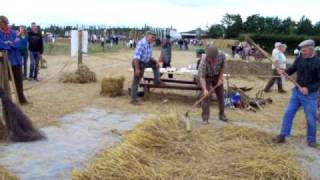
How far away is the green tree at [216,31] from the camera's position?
71.6 m

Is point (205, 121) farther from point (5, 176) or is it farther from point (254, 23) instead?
point (254, 23)

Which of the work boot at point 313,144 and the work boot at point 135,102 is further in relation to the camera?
the work boot at point 135,102

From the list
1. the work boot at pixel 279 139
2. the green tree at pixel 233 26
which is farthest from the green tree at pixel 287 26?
the work boot at pixel 279 139

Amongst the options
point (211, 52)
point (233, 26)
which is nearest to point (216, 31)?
point (233, 26)

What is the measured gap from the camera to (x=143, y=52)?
12.6 m

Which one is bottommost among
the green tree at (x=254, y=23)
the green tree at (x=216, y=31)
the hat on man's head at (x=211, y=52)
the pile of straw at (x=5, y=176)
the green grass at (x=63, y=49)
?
the pile of straw at (x=5, y=176)

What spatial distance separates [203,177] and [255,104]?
708cm

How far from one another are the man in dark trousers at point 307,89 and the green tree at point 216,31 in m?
62.6

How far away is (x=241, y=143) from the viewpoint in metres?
7.87

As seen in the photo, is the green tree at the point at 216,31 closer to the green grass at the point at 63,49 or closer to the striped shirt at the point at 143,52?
the green grass at the point at 63,49

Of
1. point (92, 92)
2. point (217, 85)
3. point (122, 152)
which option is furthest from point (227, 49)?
point (122, 152)

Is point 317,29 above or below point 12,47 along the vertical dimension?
above

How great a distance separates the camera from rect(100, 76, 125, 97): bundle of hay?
545 inches

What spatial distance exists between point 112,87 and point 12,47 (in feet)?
10.9
